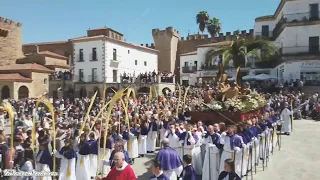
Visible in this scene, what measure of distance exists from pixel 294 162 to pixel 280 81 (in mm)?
24834

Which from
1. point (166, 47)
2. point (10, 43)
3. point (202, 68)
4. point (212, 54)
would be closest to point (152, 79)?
point (202, 68)

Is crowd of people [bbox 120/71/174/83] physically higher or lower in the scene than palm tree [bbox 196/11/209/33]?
lower

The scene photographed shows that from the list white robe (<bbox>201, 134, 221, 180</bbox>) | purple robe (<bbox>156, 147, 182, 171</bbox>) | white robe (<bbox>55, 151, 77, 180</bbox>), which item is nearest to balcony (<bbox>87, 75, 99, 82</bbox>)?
white robe (<bbox>55, 151, 77, 180</bbox>)

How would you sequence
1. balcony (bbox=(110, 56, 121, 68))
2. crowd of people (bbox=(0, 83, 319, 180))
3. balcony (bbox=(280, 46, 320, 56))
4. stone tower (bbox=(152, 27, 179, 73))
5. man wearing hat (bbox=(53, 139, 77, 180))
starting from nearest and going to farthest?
crowd of people (bbox=(0, 83, 319, 180)) → man wearing hat (bbox=(53, 139, 77, 180)) → balcony (bbox=(280, 46, 320, 56)) → balcony (bbox=(110, 56, 121, 68)) → stone tower (bbox=(152, 27, 179, 73))

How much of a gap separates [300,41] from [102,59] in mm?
24626

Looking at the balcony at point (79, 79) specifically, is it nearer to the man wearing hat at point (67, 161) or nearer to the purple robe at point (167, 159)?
the man wearing hat at point (67, 161)

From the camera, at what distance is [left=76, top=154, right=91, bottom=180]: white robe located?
30.3ft

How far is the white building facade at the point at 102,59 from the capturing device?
137 ft

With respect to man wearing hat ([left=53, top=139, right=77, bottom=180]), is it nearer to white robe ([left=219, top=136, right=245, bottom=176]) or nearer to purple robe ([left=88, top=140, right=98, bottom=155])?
purple robe ([left=88, top=140, right=98, bottom=155])

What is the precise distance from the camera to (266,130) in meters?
11.6

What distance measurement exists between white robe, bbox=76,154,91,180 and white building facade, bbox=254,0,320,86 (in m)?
25.9

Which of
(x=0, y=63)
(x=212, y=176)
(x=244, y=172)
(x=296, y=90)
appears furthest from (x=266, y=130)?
(x=0, y=63)

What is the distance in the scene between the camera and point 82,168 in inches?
365

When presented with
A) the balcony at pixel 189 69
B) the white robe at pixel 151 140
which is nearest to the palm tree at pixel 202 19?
the balcony at pixel 189 69
